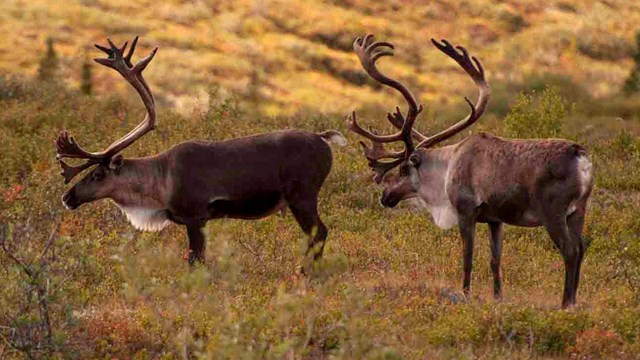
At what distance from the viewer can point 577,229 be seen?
10.4 metres

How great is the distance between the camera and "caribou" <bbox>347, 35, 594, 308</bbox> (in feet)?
33.1

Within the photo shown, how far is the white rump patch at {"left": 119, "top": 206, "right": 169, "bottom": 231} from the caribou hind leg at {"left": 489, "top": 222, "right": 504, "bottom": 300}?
10.7 feet

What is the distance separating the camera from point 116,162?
11844 millimetres

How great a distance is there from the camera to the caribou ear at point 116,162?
465 inches

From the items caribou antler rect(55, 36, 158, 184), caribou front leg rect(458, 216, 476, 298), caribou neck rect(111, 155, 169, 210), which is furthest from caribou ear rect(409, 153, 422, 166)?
caribou antler rect(55, 36, 158, 184)

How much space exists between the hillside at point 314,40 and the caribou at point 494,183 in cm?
1678

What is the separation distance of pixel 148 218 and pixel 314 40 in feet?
84.2

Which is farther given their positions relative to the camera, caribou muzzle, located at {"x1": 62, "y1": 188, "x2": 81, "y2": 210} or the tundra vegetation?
caribou muzzle, located at {"x1": 62, "y1": 188, "x2": 81, "y2": 210}

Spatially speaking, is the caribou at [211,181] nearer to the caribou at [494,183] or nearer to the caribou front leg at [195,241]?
the caribou front leg at [195,241]

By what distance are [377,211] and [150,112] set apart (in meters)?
3.83

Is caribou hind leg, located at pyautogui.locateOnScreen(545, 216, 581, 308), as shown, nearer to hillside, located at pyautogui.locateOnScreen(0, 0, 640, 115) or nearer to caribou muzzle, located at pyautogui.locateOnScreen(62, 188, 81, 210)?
caribou muzzle, located at pyautogui.locateOnScreen(62, 188, 81, 210)

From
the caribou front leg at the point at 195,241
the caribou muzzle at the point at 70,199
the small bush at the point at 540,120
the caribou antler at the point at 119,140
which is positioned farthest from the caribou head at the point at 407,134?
the small bush at the point at 540,120

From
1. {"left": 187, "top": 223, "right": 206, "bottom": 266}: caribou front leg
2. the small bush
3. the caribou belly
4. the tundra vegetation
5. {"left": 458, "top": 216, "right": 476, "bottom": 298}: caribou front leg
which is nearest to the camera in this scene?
the tundra vegetation

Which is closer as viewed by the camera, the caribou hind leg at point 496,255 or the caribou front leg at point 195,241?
the caribou hind leg at point 496,255
